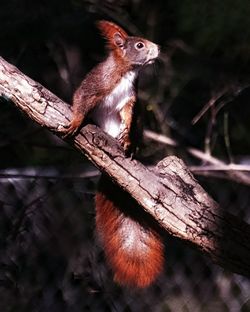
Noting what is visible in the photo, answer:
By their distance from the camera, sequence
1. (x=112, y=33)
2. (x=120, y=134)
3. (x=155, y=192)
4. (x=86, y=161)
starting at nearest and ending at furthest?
(x=155, y=192) → (x=120, y=134) → (x=112, y=33) → (x=86, y=161)

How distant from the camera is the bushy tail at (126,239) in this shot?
2922 millimetres

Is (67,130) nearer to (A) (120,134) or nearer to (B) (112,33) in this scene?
(A) (120,134)

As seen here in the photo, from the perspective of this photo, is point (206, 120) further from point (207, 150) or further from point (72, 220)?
point (72, 220)

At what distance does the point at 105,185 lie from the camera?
3199 mm

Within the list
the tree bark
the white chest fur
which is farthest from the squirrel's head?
the tree bark

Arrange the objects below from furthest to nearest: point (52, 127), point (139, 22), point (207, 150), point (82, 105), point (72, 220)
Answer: point (139, 22)
point (207, 150)
point (72, 220)
point (82, 105)
point (52, 127)

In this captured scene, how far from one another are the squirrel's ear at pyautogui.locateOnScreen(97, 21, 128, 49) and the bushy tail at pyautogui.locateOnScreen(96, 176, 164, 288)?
1.82ft

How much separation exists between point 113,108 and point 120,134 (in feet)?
0.38

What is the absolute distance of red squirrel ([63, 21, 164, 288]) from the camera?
2.94 metres

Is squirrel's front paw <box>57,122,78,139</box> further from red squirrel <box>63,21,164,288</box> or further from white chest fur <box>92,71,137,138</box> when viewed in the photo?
white chest fur <box>92,71,137,138</box>

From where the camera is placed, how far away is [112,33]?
11.0 feet

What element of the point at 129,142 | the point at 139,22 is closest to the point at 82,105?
the point at 129,142

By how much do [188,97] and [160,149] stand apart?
3.07 feet

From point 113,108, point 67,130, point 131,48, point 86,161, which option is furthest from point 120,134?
point 86,161
